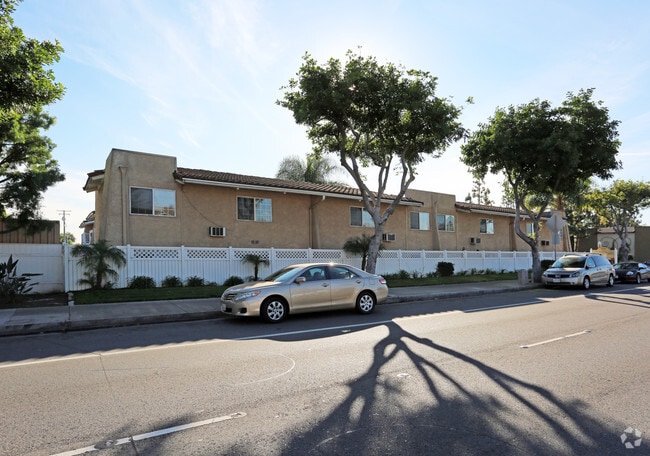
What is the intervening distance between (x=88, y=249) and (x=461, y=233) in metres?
24.3

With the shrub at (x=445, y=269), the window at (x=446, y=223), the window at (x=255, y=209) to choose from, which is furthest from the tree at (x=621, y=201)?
the window at (x=255, y=209)

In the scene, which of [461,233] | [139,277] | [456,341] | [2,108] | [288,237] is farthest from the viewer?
[461,233]

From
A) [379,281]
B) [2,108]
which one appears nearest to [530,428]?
[379,281]

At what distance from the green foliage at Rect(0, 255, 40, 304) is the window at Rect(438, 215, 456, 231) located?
2336cm

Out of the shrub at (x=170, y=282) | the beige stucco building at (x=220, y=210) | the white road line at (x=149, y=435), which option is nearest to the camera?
the white road line at (x=149, y=435)

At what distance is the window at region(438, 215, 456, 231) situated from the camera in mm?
29423

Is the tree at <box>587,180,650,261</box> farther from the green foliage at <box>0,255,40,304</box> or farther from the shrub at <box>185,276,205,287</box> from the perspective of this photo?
the green foliage at <box>0,255,40,304</box>

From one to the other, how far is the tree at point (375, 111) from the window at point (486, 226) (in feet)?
54.1

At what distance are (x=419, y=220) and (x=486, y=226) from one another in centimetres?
790

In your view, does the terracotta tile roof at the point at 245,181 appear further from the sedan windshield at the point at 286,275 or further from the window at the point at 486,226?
the window at the point at 486,226

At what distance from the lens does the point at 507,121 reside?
22.0 meters

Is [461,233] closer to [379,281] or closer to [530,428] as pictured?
[379,281]

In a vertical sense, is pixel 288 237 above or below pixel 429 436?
above

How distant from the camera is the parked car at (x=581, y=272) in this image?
62.9ft
